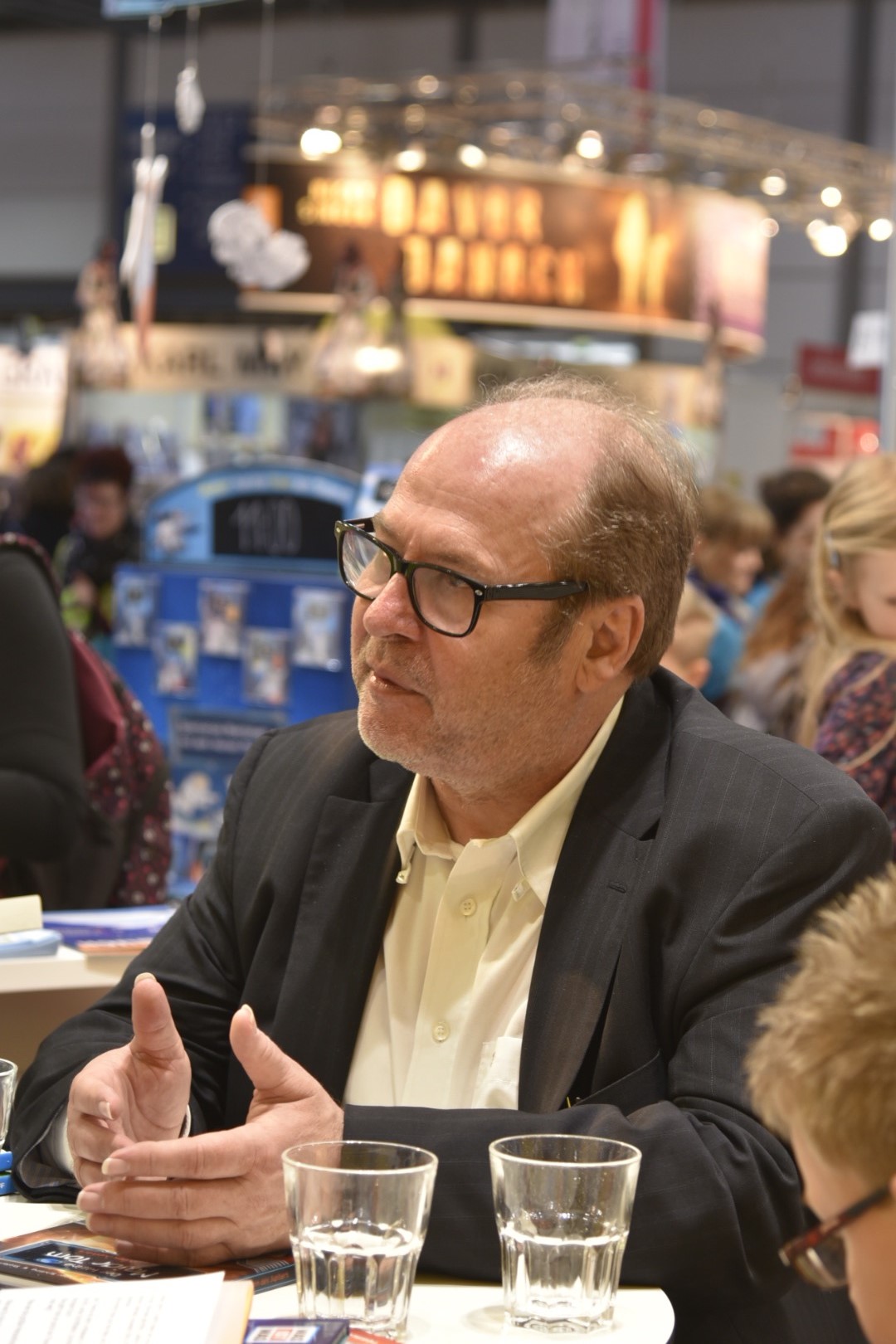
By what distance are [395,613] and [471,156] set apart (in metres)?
11.5

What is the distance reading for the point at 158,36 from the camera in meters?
Answer: 18.2

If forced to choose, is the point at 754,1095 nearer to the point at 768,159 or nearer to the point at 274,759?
the point at 274,759

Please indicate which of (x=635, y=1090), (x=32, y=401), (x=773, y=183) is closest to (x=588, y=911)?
(x=635, y=1090)

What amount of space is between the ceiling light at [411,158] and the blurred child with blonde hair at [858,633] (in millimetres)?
9414

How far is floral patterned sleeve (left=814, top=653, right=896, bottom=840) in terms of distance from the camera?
3.55 metres

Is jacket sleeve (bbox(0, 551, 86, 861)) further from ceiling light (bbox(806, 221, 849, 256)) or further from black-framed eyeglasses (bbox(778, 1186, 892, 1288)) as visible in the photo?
ceiling light (bbox(806, 221, 849, 256))

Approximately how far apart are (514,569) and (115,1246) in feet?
2.77

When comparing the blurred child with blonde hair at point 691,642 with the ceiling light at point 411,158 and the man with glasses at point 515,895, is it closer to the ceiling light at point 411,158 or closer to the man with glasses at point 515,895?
the man with glasses at point 515,895

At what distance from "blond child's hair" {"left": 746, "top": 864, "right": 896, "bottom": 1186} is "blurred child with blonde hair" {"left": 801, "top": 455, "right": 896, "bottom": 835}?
2.35 metres

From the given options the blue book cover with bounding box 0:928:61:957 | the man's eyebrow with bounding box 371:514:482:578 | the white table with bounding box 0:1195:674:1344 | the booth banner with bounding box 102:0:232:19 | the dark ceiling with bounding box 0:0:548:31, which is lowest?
A: the blue book cover with bounding box 0:928:61:957

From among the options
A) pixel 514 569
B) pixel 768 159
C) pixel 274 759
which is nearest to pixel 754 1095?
pixel 514 569

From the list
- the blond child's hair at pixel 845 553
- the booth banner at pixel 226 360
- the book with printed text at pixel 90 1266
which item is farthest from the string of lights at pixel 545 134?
the book with printed text at pixel 90 1266

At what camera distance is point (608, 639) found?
2.15 meters

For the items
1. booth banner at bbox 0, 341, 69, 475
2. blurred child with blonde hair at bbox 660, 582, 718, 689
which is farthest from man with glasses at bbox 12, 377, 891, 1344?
booth banner at bbox 0, 341, 69, 475
